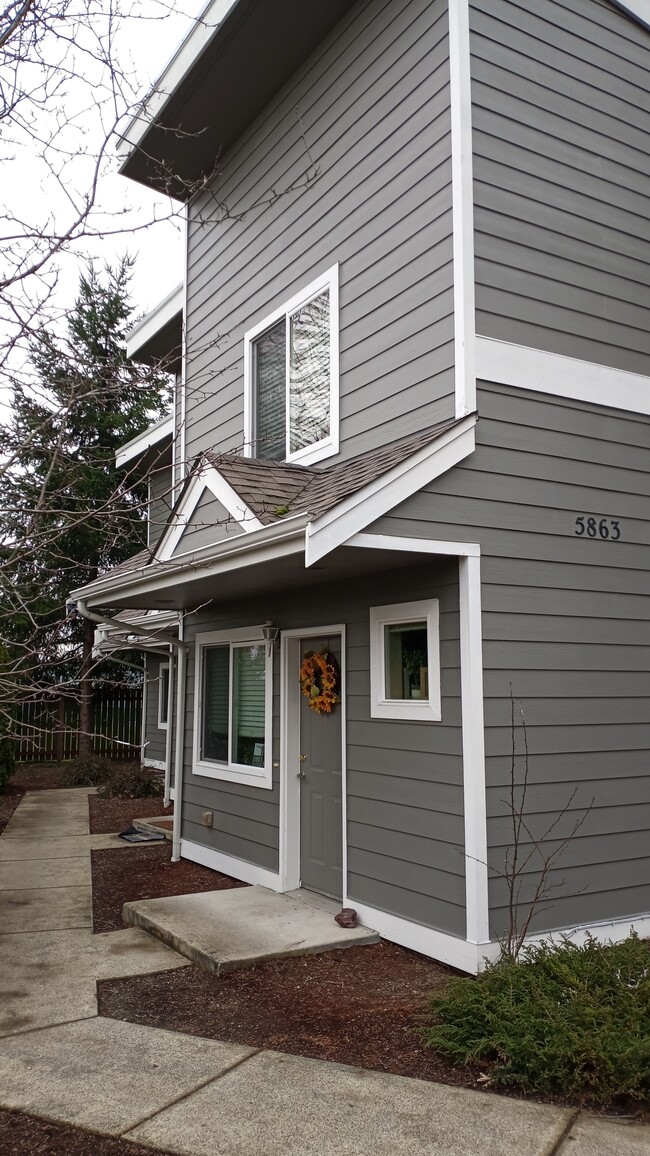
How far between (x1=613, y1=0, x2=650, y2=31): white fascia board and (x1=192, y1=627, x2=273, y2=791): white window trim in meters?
5.72

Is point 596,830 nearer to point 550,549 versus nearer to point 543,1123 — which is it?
point 550,549

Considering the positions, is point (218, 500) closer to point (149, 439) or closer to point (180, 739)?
point (180, 739)

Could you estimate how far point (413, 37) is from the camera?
20.3ft

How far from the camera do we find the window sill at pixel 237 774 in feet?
24.7

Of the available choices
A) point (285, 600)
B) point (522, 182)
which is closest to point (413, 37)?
point (522, 182)

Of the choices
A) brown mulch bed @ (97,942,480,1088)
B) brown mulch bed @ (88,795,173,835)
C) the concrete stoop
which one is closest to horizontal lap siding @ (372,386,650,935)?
brown mulch bed @ (97,942,480,1088)

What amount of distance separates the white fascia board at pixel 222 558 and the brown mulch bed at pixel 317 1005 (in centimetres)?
253

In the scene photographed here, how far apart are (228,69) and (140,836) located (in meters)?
8.07

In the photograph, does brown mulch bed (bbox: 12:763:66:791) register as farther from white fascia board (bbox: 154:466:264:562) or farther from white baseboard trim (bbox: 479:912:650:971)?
white baseboard trim (bbox: 479:912:650:971)

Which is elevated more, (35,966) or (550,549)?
(550,549)

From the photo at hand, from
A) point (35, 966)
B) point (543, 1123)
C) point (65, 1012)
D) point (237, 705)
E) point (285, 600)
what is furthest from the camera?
point (237, 705)

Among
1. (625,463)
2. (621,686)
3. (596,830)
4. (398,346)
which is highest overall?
(398,346)

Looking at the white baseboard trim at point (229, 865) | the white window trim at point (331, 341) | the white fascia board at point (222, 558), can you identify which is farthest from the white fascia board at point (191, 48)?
the white baseboard trim at point (229, 865)

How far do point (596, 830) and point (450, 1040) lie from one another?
209 centimetres
